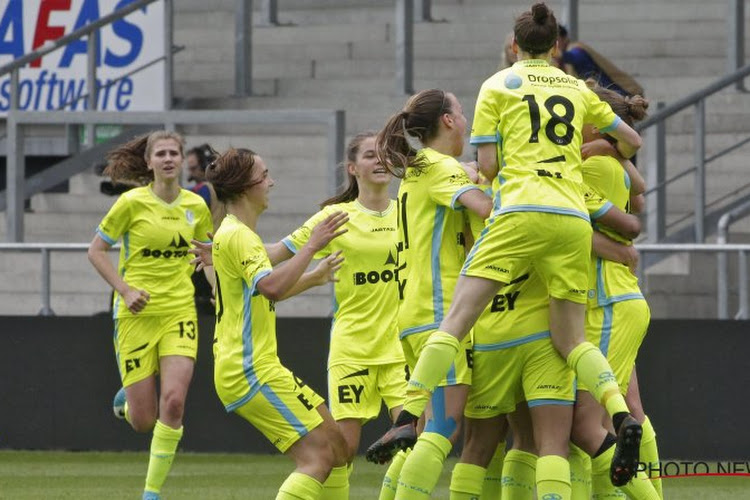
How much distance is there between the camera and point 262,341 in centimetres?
819

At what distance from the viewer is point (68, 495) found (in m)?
11.2

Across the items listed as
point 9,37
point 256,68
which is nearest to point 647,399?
point 256,68

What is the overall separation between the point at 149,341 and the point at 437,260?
3826 mm

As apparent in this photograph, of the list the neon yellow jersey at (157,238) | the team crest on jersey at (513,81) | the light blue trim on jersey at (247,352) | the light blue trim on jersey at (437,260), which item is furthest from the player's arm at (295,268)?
the neon yellow jersey at (157,238)

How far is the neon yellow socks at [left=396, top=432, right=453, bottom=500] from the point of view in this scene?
7406 mm

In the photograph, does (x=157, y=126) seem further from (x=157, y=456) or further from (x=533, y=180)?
(x=533, y=180)

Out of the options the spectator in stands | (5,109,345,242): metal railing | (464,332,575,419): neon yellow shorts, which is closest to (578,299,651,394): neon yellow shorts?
(464,332,575,419): neon yellow shorts

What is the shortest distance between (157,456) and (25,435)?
403 cm

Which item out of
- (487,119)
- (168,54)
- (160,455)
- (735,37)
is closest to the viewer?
(487,119)

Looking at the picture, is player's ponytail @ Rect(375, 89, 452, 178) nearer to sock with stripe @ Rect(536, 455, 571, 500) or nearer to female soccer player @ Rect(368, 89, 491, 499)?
female soccer player @ Rect(368, 89, 491, 499)

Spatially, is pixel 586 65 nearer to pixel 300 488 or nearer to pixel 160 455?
pixel 160 455

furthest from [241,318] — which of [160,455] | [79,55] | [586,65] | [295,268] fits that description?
[79,55]

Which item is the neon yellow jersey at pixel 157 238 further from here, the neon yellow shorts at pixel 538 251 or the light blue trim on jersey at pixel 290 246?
the neon yellow shorts at pixel 538 251

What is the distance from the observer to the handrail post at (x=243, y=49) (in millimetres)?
17359
